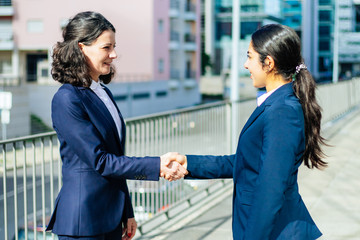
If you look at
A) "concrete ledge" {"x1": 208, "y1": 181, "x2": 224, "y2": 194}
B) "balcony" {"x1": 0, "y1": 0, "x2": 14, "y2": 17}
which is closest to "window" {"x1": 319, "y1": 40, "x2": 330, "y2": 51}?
"balcony" {"x1": 0, "y1": 0, "x2": 14, "y2": 17}

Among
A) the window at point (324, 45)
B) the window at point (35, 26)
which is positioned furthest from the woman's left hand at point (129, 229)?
the window at point (324, 45)

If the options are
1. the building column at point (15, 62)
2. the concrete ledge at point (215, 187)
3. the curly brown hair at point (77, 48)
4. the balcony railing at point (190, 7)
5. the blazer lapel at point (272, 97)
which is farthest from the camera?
the balcony railing at point (190, 7)

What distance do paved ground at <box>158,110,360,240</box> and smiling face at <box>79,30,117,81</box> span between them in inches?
97.0

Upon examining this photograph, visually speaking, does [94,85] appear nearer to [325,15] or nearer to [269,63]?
[269,63]

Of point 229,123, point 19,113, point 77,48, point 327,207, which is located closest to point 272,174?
point 77,48

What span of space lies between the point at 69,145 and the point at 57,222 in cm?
39

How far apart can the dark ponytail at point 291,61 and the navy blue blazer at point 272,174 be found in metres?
0.06

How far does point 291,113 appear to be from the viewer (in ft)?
8.04

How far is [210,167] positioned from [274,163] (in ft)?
2.38

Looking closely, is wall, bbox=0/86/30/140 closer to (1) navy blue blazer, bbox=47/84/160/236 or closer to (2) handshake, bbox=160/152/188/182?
(2) handshake, bbox=160/152/188/182

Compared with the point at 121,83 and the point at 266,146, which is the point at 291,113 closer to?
the point at 266,146

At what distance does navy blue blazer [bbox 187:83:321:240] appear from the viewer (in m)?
2.40

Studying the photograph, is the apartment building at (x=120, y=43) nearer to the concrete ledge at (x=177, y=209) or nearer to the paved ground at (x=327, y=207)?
the paved ground at (x=327, y=207)

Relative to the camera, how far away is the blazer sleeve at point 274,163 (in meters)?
2.39
